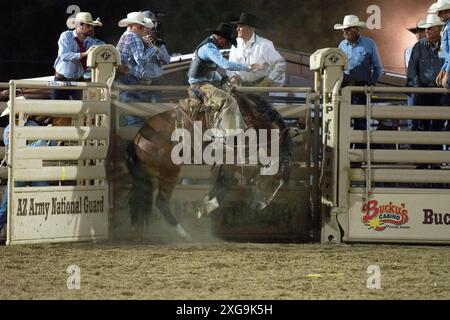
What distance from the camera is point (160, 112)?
10180 millimetres

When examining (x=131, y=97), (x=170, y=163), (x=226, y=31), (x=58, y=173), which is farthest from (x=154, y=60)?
(x=58, y=173)

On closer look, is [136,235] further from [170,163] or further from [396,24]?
[396,24]

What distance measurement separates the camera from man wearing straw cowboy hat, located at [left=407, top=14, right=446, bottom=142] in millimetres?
10695

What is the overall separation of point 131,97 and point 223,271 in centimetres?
338

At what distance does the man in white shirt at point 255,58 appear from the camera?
11.0 m

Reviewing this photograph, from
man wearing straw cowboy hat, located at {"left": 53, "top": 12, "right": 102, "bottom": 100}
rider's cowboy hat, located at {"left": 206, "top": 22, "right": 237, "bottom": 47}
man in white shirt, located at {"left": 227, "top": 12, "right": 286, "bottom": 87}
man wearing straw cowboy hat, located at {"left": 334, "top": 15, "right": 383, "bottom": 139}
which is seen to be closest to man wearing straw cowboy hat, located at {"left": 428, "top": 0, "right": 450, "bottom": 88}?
man wearing straw cowboy hat, located at {"left": 334, "top": 15, "right": 383, "bottom": 139}

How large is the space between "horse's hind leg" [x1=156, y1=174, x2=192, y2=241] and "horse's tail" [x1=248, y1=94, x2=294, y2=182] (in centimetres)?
102

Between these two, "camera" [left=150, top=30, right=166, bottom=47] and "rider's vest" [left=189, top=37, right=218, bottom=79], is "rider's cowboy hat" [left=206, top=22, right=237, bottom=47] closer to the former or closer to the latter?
"rider's vest" [left=189, top=37, right=218, bottom=79]

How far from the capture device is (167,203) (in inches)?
399

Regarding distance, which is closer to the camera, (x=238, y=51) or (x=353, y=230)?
(x=353, y=230)
